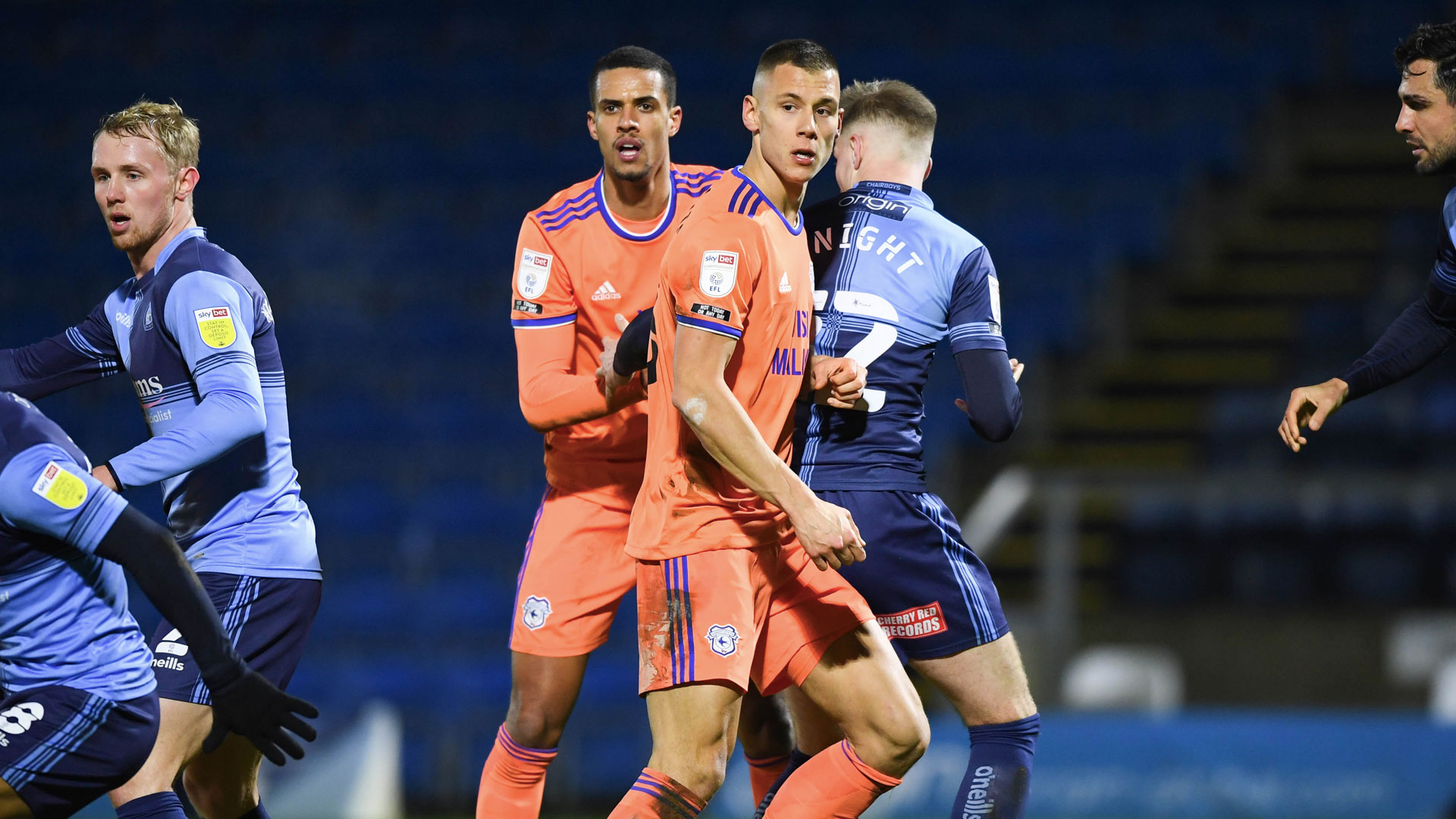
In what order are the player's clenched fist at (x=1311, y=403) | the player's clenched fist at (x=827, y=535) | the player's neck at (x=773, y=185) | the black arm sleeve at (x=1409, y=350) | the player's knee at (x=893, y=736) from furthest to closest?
the black arm sleeve at (x=1409, y=350) → the player's clenched fist at (x=1311, y=403) → the player's knee at (x=893, y=736) → the player's neck at (x=773, y=185) → the player's clenched fist at (x=827, y=535)

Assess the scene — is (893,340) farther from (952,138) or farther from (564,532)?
(952,138)

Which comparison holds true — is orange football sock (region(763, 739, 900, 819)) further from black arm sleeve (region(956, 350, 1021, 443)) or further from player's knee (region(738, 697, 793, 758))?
black arm sleeve (region(956, 350, 1021, 443))

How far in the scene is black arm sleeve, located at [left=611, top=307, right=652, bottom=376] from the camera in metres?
4.13

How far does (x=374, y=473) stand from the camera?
40.5 feet

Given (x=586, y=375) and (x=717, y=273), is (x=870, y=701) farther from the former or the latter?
(x=586, y=375)

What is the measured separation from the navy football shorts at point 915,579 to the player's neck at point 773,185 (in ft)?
2.86

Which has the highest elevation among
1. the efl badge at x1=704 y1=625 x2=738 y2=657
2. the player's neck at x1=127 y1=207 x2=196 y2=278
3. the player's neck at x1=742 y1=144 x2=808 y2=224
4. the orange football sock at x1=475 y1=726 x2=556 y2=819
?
the player's neck at x1=742 y1=144 x2=808 y2=224

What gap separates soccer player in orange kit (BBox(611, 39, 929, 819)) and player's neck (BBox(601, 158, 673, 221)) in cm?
79

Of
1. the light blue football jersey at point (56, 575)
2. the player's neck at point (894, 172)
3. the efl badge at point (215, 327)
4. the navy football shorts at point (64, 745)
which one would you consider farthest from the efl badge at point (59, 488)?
the player's neck at point (894, 172)

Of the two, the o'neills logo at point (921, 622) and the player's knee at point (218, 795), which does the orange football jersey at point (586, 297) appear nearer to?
the o'neills logo at point (921, 622)

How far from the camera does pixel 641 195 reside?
4.82 metres

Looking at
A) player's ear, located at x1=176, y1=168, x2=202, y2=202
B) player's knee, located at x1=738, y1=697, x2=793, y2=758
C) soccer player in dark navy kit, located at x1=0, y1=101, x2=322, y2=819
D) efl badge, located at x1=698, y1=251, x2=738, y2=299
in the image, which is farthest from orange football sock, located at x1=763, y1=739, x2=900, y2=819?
player's ear, located at x1=176, y1=168, x2=202, y2=202

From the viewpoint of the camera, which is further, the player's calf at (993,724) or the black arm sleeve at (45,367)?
the black arm sleeve at (45,367)

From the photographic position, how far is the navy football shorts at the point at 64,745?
11.5ft
